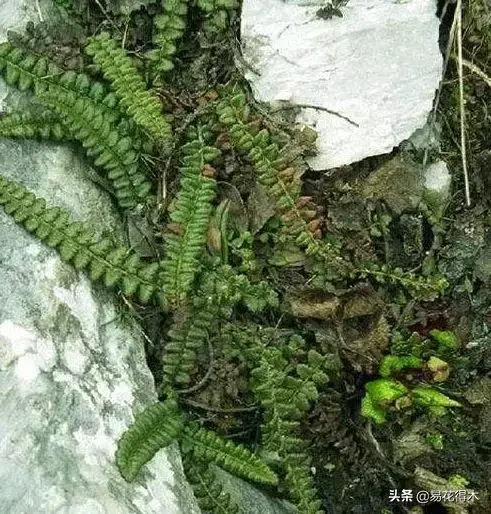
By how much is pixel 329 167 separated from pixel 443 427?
4.46 ft

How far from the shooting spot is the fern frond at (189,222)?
3.60 m

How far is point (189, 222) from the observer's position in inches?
144

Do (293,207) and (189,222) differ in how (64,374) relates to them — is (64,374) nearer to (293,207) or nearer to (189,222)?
(189,222)

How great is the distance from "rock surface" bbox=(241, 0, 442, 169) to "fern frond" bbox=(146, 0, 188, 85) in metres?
0.31

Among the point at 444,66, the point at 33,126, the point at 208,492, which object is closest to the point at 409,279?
the point at 444,66

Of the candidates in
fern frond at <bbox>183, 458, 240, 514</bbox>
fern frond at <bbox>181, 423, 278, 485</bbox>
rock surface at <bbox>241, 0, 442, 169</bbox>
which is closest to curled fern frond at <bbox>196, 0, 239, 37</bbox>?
rock surface at <bbox>241, 0, 442, 169</bbox>

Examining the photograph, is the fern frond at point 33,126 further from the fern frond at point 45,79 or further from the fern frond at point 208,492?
the fern frond at point 208,492

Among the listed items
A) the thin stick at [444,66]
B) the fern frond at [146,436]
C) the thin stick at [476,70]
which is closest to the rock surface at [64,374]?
the fern frond at [146,436]

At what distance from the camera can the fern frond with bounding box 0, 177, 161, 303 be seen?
11.4ft

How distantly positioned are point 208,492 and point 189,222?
3.92 feet

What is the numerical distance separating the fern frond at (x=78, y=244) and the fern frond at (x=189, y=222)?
0.33 ft

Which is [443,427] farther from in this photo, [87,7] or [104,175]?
[87,7]

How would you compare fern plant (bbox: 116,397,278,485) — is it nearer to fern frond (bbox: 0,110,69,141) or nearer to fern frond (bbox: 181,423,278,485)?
fern frond (bbox: 181,423,278,485)

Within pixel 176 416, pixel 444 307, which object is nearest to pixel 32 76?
pixel 176 416
